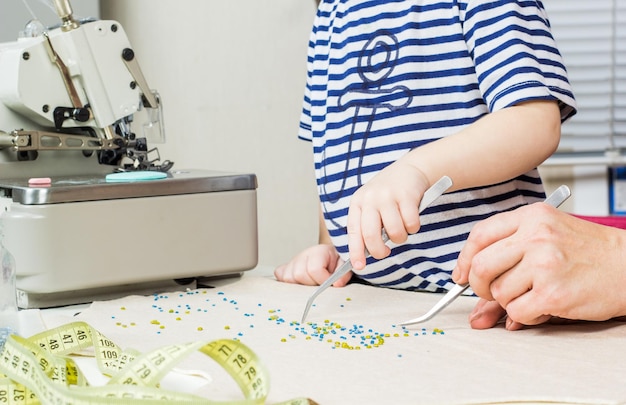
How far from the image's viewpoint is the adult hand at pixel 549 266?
80 cm

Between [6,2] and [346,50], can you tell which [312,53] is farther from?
[6,2]

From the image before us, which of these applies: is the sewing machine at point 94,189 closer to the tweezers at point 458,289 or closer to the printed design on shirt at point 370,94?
the printed design on shirt at point 370,94

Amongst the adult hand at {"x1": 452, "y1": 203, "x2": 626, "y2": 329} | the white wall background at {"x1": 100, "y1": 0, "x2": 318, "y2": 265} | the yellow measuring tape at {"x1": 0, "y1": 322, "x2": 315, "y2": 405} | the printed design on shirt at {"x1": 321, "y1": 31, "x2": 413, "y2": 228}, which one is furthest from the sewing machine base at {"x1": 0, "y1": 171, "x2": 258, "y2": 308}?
the white wall background at {"x1": 100, "y1": 0, "x2": 318, "y2": 265}

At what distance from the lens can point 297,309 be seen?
3.20ft

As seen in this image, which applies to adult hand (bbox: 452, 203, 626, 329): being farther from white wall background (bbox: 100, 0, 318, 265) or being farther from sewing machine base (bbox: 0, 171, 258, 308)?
white wall background (bbox: 100, 0, 318, 265)

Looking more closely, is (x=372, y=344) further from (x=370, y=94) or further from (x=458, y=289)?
(x=370, y=94)

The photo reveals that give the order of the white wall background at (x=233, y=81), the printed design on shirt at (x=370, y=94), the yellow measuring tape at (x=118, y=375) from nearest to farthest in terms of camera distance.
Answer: the yellow measuring tape at (x=118, y=375) < the printed design on shirt at (x=370, y=94) < the white wall background at (x=233, y=81)

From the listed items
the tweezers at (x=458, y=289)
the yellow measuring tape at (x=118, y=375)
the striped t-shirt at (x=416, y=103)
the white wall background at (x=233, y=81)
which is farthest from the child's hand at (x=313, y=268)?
the white wall background at (x=233, y=81)

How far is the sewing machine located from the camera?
3.27 ft

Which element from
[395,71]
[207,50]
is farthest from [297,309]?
[207,50]

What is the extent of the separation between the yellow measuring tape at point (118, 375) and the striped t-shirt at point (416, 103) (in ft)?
1.62

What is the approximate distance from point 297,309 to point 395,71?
14.4 inches

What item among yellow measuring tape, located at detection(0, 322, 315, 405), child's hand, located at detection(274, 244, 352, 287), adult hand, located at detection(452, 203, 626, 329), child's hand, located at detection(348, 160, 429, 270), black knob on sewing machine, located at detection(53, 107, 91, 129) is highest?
black knob on sewing machine, located at detection(53, 107, 91, 129)

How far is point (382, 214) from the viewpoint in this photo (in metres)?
0.83
